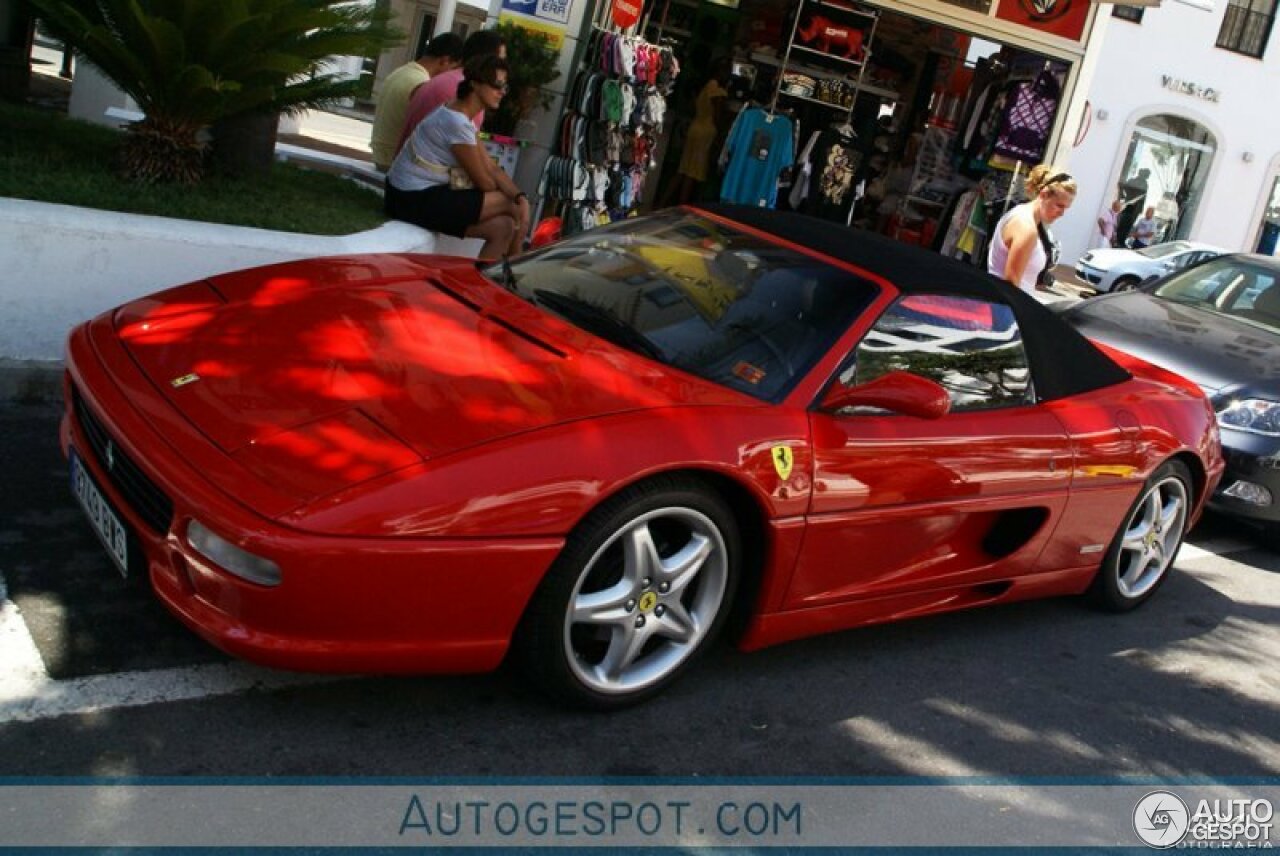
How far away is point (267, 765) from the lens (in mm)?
3039

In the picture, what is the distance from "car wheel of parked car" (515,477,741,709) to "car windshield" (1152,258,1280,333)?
18.6 ft

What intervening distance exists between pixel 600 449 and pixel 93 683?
4.53 ft

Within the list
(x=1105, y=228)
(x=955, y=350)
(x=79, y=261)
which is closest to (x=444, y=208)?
(x=79, y=261)

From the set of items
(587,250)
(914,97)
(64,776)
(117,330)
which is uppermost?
(914,97)

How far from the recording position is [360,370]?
136 inches

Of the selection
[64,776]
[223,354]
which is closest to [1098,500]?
[223,354]

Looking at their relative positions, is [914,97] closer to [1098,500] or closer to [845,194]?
[845,194]

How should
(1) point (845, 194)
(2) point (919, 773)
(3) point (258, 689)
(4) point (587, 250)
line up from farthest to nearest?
(1) point (845, 194)
(4) point (587, 250)
(2) point (919, 773)
(3) point (258, 689)

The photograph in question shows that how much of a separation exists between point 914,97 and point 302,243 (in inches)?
355

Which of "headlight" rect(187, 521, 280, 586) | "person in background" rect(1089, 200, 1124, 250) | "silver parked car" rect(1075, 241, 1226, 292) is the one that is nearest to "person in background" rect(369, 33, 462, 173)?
"headlight" rect(187, 521, 280, 586)

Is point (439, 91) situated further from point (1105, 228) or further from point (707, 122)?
point (1105, 228)

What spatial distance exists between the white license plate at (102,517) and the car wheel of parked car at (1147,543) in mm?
3676

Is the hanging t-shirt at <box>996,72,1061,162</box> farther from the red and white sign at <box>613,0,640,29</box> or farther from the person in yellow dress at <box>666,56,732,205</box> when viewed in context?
the red and white sign at <box>613,0,640,29</box>

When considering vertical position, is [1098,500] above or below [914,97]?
below
